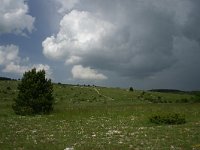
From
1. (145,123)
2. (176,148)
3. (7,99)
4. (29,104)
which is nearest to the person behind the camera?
(176,148)

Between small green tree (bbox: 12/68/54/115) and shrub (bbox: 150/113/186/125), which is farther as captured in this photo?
small green tree (bbox: 12/68/54/115)

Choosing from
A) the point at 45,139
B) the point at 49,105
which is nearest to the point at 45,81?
the point at 49,105

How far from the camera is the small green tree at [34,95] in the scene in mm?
64750

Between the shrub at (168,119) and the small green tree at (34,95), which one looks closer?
the shrub at (168,119)

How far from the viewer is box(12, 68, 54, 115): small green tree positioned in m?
64.8

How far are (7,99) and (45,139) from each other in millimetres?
83050

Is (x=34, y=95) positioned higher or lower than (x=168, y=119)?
higher

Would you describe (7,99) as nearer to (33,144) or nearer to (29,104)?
(29,104)

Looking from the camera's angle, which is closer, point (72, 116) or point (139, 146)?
point (139, 146)

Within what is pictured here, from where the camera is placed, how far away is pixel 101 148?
25.8 meters

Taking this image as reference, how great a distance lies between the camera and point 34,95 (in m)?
66.7

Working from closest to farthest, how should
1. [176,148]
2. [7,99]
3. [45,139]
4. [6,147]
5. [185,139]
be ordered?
[176,148], [6,147], [185,139], [45,139], [7,99]

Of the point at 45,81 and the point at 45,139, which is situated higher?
the point at 45,81

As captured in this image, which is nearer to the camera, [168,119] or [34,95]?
[168,119]
